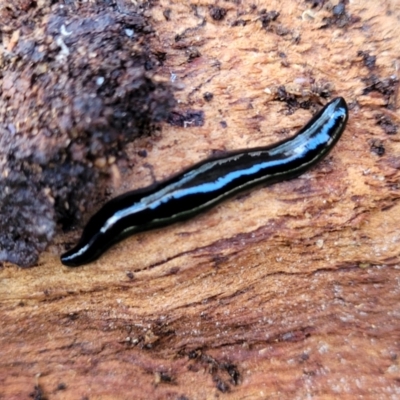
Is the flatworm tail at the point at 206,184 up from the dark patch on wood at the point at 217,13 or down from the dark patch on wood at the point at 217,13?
down

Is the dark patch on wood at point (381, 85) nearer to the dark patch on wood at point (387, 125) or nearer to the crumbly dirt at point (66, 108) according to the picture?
the dark patch on wood at point (387, 125)

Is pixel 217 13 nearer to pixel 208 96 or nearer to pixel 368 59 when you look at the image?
pixel 208 96

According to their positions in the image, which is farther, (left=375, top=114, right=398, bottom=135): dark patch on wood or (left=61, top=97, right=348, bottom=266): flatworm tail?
(left=375, top=114, right=398, bottom=135): dark patch on wood

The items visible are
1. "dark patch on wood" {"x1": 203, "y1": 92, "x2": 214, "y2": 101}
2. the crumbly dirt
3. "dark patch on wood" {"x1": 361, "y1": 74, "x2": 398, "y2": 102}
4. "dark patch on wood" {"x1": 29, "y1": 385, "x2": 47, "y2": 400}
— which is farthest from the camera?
"dark patch on wood" {"x1": 361, "y1": 74, "x2": 398, "y2": 102}

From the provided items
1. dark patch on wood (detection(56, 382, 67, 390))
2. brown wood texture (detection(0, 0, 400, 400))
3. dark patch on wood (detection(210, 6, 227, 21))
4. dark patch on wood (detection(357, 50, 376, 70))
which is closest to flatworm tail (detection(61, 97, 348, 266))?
brown wood texture (detection(0, 0, 400, 400))

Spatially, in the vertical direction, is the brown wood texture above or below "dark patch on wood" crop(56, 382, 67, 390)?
above

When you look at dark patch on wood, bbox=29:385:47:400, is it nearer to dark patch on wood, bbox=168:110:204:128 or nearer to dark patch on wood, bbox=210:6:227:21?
dark patch on wood, bbox=168:110:204:128

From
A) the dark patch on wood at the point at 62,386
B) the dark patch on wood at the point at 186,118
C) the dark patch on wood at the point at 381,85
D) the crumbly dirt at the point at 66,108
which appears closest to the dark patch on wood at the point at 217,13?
the crumbly dirt at the point at 66,108
